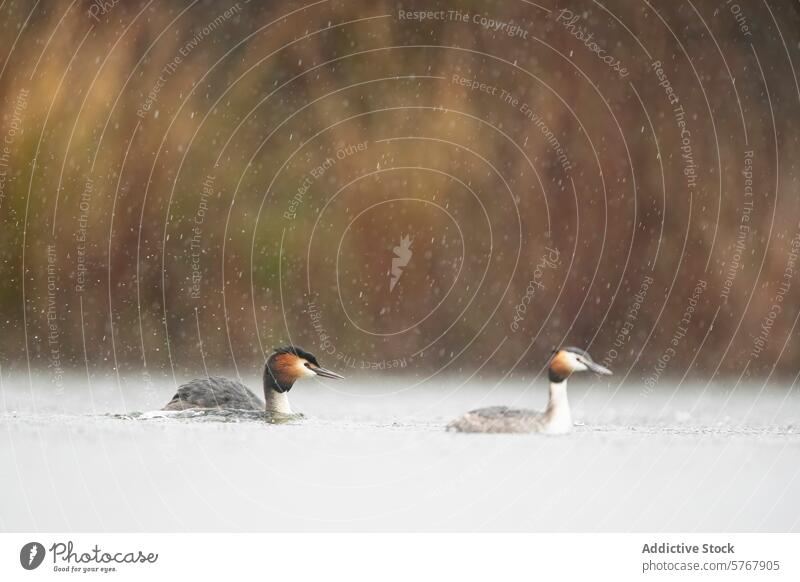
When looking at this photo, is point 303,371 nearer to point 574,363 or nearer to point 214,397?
point 214,397

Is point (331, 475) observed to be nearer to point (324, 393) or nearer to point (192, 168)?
point (324, 393)

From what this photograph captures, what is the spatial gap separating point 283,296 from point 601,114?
1.79 meters

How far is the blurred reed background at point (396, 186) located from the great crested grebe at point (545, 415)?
2.71ft

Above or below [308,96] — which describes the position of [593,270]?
below

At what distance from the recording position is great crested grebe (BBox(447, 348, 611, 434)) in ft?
12.3

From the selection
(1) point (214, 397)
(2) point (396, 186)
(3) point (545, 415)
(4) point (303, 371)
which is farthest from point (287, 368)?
(2) point (396, 186)

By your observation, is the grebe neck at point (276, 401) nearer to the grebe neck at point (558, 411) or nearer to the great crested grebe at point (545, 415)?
→ the great crested grebe at point (545, 415)

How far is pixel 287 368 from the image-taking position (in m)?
3.99

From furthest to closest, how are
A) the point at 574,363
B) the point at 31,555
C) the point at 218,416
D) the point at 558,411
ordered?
1. the point at 218,416
2. the point at 574,363
3. the point at 558,411
4. the point at 31,555

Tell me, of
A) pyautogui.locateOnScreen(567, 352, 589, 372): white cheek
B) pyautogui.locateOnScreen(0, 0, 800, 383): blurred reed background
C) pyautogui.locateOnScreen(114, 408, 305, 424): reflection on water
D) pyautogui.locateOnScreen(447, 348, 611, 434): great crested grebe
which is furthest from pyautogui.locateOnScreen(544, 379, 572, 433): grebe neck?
pyautogui.locateOnScreen(114, 408, 305, 424): reflection on water

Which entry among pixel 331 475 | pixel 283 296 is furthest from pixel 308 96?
pixel 331 475

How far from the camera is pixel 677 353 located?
4848mm

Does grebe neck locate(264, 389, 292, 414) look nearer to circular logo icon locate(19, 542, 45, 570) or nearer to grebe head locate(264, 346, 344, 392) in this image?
grebe head locate(264, 346, 344, 392)

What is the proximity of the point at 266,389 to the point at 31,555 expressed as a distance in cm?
110
